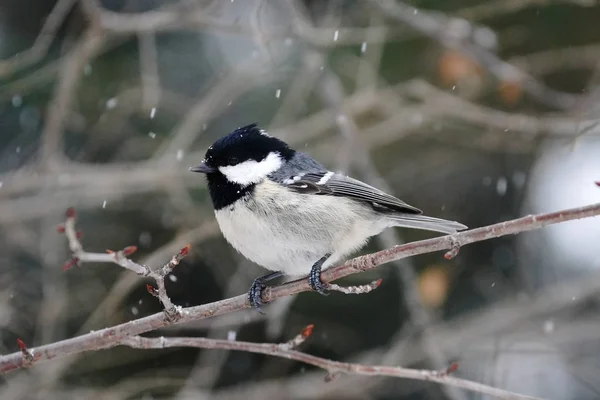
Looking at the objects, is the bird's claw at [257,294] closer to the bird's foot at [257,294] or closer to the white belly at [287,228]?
the bird's foot at [257,294]

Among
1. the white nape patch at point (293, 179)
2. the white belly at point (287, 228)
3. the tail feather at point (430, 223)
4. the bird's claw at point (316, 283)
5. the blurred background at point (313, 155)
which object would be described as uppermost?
the blurred background at point (313, 155)

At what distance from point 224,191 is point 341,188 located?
0.58 meters

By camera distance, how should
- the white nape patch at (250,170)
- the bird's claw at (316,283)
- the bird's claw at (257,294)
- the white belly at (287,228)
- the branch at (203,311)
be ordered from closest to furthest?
the branch at (203,311)
the bird's claw at (316,283)
the bird's claw at (257,294)
the white belly at (287,228)
the white nape patch at (250,170)

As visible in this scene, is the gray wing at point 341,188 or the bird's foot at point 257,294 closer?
the bird's foot at point 257,294

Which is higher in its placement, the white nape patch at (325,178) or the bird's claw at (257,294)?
the white nape patch at (325,178)

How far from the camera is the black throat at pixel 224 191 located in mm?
3137

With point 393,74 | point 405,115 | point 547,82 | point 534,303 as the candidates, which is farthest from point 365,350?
point 547,82

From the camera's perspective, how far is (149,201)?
5.13 meters

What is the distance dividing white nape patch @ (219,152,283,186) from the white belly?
0.06 m

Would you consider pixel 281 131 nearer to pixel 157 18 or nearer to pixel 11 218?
pixel 157 18

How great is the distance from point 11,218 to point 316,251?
2.27 meters

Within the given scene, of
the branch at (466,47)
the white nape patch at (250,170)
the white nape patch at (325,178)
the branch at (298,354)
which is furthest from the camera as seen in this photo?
the branch at (466,47)

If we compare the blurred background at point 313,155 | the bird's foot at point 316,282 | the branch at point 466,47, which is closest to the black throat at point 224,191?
the bird's foot at point 316,282

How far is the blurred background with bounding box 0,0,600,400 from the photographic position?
14.2ft
